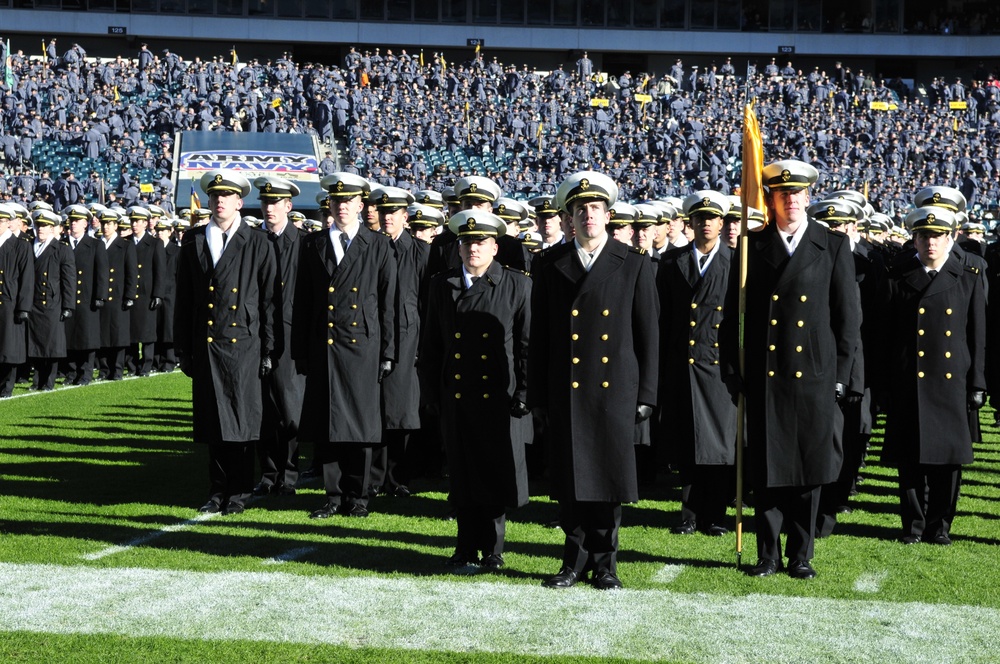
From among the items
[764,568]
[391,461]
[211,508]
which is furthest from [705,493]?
[211,508]

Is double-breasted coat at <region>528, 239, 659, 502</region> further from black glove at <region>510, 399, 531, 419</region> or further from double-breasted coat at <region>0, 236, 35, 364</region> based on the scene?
double-breasted coat at <region>0, 236, 35, 364</region>

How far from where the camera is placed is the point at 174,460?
11.8 meters

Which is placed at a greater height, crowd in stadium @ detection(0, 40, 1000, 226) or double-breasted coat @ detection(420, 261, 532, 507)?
crowd in stadium @ detection(0, 40, 1000, 226)

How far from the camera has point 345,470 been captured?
29.6ft

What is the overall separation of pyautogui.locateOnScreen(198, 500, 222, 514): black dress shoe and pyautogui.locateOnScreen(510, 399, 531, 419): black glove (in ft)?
8.76

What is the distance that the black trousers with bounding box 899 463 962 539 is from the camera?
8.23m

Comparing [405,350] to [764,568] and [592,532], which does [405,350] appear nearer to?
[592,532]

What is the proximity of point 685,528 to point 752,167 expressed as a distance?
2436 mm

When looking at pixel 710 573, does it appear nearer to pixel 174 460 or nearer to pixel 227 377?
pixel 227 377

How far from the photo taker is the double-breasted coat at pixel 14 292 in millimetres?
15992

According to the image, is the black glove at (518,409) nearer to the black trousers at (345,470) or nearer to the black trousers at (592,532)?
the black trousers at (592,532)

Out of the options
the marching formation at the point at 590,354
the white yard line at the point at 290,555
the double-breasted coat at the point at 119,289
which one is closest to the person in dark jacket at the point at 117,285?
the double-breasted coat at the point at 119,289

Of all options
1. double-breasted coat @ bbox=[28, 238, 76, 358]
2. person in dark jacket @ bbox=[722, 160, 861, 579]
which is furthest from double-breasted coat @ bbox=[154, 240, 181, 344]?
person in dark jacket @ bbox=[722, 160, 861, 579]

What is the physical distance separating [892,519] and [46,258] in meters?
11.5
